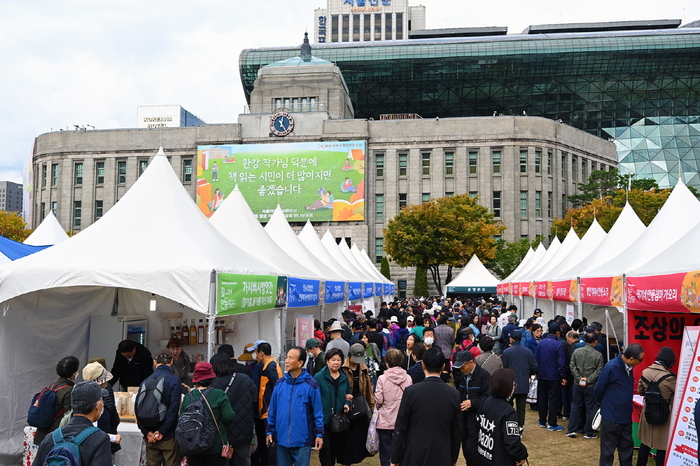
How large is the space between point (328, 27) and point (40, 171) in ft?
210

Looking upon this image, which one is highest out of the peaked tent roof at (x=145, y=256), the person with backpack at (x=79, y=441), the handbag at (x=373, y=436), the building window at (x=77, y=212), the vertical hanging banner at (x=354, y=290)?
the building window at (x=77, y=212)

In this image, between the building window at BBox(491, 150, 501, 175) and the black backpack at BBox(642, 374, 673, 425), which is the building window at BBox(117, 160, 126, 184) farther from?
the black backpack at BBox(642, 374, 673, 425)

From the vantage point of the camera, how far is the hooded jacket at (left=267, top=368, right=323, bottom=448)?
6355 mm

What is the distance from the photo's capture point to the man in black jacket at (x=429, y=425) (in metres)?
5.33

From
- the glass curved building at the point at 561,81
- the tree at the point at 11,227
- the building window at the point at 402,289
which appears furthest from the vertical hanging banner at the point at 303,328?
the glass curved building at the point at 561,81

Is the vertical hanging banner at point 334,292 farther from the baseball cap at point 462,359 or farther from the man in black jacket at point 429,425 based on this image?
the man in black jacket at point 429,425

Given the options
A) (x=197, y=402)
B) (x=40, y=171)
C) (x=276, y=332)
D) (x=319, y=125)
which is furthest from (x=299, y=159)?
(x=197, y=402)

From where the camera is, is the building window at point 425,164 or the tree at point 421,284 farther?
the building window at point 425,164

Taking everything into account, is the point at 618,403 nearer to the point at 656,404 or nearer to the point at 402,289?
the point at 656,404

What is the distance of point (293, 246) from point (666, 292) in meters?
10.8

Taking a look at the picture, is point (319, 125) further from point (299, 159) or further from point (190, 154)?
point (190, 154)

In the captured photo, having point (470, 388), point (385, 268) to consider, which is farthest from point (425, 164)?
point (470, 388)

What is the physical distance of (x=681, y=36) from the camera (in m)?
72.6

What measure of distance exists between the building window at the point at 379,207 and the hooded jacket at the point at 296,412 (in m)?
54.1
